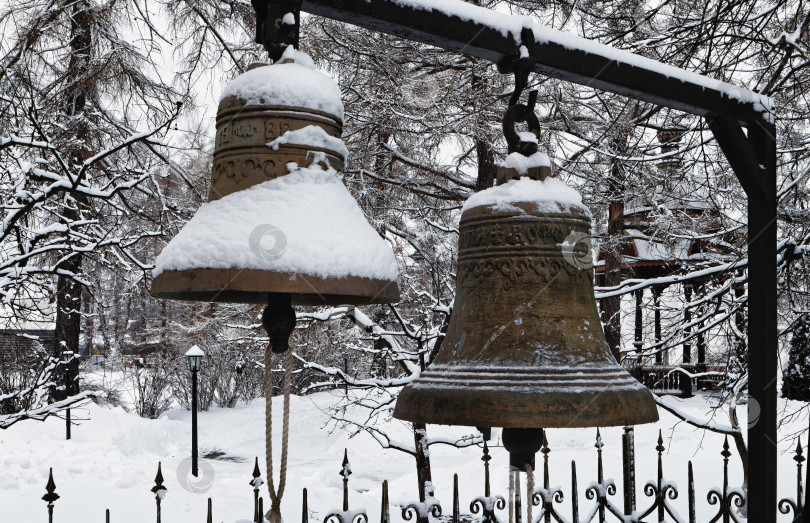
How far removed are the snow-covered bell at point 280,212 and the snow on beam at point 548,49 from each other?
0.31 meters

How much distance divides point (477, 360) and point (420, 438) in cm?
539

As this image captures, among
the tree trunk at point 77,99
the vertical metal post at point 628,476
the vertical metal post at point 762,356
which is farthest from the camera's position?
the tree trunk at point 77,99

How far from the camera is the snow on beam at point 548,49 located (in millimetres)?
1898

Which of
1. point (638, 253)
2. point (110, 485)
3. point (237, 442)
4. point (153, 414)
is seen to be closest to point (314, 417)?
point (237, 442)

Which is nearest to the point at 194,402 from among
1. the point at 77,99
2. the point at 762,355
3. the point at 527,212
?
the point at 77,99

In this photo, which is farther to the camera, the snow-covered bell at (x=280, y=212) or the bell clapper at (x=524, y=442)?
the bell clapper at (x=524, y=442)

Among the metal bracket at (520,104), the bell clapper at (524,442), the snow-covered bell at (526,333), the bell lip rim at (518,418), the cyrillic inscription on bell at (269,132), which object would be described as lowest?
the bell clapper at (524,442)

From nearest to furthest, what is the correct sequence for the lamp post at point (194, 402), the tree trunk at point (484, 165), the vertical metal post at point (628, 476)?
the vertical metal post at point (628, 476) < the tree trunk at point (484, 165) < the lamp post at point (194, 402)

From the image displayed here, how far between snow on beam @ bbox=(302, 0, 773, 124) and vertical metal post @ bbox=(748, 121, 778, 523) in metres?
0.35

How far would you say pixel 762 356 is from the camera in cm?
272

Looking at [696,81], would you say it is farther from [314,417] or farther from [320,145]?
[314,417]

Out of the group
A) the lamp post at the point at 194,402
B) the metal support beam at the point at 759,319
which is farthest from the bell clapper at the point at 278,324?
the lamp post at the point at 194,402

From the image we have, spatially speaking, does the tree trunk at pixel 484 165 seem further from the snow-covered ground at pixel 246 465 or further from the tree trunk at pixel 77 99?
the tree trunk at pixel 77 99

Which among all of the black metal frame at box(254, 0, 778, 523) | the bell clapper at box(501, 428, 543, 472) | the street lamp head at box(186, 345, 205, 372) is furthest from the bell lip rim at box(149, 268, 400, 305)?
the street lamp head at box(186, 345, 205, 372)
